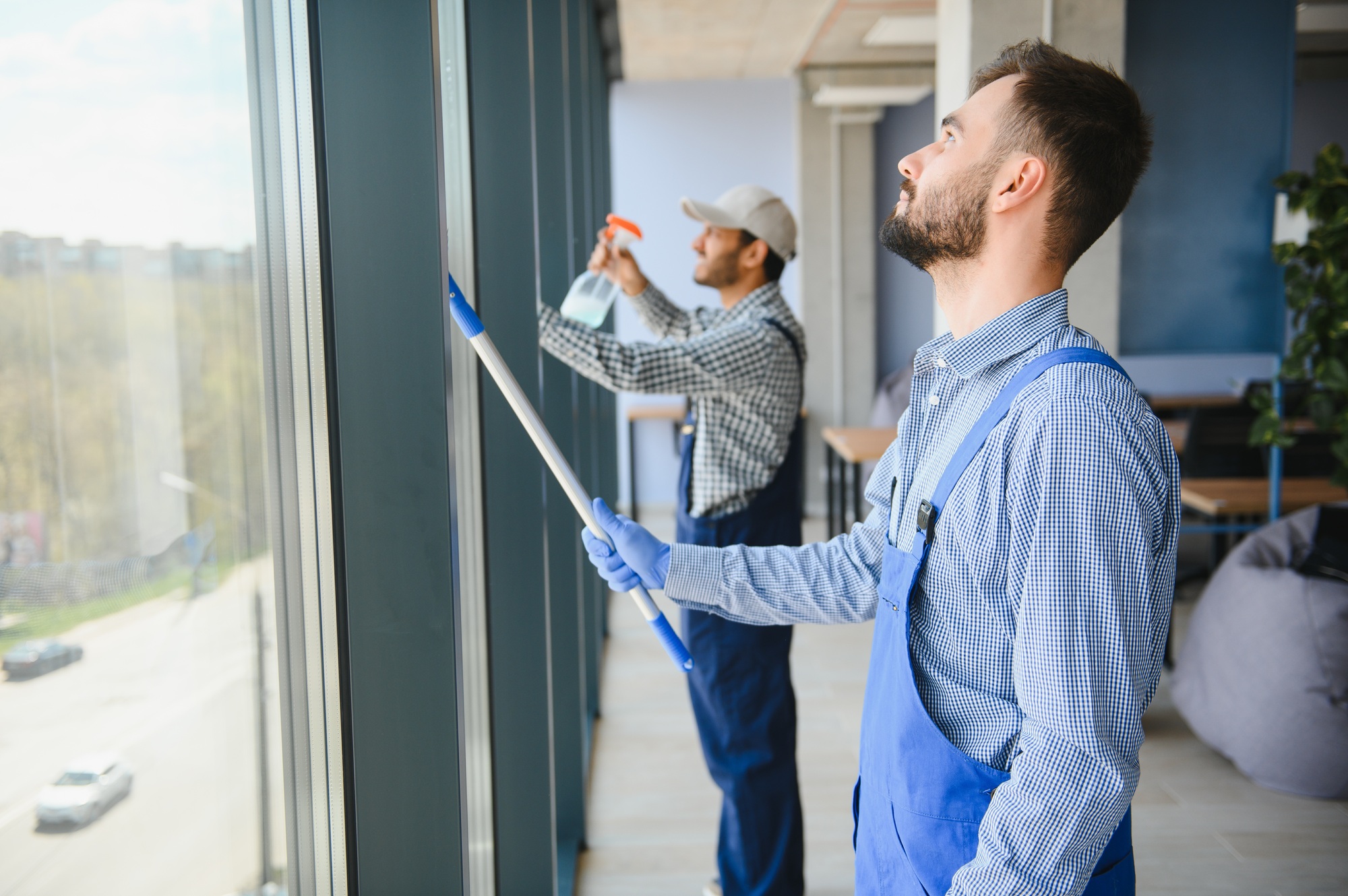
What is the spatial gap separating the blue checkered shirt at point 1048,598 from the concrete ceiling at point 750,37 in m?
4.33

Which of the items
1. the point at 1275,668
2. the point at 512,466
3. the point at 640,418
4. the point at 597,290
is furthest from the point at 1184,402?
the point at 512,466

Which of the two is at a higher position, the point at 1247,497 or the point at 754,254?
the point at 754,254

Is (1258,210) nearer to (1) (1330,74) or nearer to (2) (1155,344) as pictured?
(2) (1155,344)

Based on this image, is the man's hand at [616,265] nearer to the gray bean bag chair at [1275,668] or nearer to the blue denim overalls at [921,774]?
the blue denim overalls at [921,774]

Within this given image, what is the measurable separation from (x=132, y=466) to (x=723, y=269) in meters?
1.71

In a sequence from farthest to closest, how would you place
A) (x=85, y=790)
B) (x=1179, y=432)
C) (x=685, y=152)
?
(x=685, y=152) → (x=1179, y=432) → (x=85, y=790)

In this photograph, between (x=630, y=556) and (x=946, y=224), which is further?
(x=630, y=556)

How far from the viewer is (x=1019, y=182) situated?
95 cm

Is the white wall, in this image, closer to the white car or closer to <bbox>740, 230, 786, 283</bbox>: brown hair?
<bbox>740, 230, 786, 283</bbox>: brown hair

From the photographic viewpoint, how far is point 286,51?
940 millimetres

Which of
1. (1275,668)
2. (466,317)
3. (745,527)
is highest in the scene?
(466,317)

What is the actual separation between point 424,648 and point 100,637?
41cm

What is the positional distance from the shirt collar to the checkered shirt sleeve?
0.95m

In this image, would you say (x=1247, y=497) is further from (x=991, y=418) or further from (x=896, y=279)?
(x=896, y=279)
